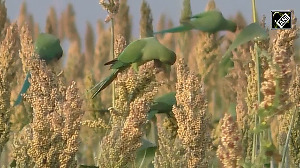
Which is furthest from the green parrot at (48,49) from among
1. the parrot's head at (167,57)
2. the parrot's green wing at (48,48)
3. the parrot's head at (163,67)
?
the parrot's head at (167,57)

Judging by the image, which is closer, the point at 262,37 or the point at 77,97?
the point at 77,97

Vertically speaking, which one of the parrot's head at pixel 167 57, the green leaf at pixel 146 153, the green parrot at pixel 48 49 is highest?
the green parrot at pixel 48 49

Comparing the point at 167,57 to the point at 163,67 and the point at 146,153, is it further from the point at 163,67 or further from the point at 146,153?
the point at 146,153

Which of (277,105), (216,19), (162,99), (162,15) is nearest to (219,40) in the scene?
(216,19)

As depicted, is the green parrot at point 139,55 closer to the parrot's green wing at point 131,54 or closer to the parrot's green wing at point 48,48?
the parrot's green wing at point 131,54

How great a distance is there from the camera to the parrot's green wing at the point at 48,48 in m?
1.94

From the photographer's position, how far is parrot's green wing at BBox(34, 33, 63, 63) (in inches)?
76.3

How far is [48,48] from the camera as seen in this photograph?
77.4 inches

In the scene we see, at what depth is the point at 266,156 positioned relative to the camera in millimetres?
1169

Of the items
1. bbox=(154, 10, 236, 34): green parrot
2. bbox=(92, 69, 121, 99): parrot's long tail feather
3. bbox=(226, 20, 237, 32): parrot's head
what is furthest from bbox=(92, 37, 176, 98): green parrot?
bbox=(226, 20, 237, 32): parrot's head

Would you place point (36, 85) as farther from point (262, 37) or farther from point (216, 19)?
point (216, 19)

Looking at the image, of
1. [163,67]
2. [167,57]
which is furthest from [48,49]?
[167,57]

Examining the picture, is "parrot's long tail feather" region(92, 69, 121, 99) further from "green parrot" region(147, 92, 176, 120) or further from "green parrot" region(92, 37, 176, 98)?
"green parrot" region(147, 92, 176, 120)

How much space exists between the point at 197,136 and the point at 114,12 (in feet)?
1.78
